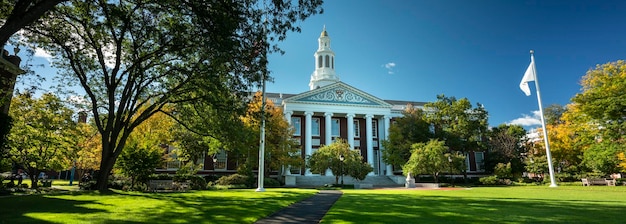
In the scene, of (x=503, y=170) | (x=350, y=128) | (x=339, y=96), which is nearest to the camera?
(x=503, y=170)

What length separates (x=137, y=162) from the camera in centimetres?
1962

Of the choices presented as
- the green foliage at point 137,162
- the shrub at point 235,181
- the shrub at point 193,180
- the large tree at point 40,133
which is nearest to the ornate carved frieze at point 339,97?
the shrub at point 235,181

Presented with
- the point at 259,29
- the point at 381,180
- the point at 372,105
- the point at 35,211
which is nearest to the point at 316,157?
the point at 381,180

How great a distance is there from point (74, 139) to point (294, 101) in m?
23.7

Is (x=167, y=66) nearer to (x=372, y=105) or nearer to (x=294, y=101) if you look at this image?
(x=294, y=101)

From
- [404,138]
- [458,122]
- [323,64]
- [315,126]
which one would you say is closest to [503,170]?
[458,122]

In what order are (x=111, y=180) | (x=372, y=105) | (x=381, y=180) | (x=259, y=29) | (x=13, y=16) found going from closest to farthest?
(x=13, y=16) → (x=259, y=29) → (x=111, y=180) → (x=381, y=180) → (x=372, y=105)

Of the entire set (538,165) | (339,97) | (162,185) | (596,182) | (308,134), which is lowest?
(596,182)

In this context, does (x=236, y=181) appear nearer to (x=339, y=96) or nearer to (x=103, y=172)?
(x=103, y=172)

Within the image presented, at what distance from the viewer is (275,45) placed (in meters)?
12.2

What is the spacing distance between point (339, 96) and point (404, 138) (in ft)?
31.3

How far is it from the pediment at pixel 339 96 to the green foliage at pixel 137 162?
75.8ft

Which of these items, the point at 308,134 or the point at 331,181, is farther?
the point at 308,134

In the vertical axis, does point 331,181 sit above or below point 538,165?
below
